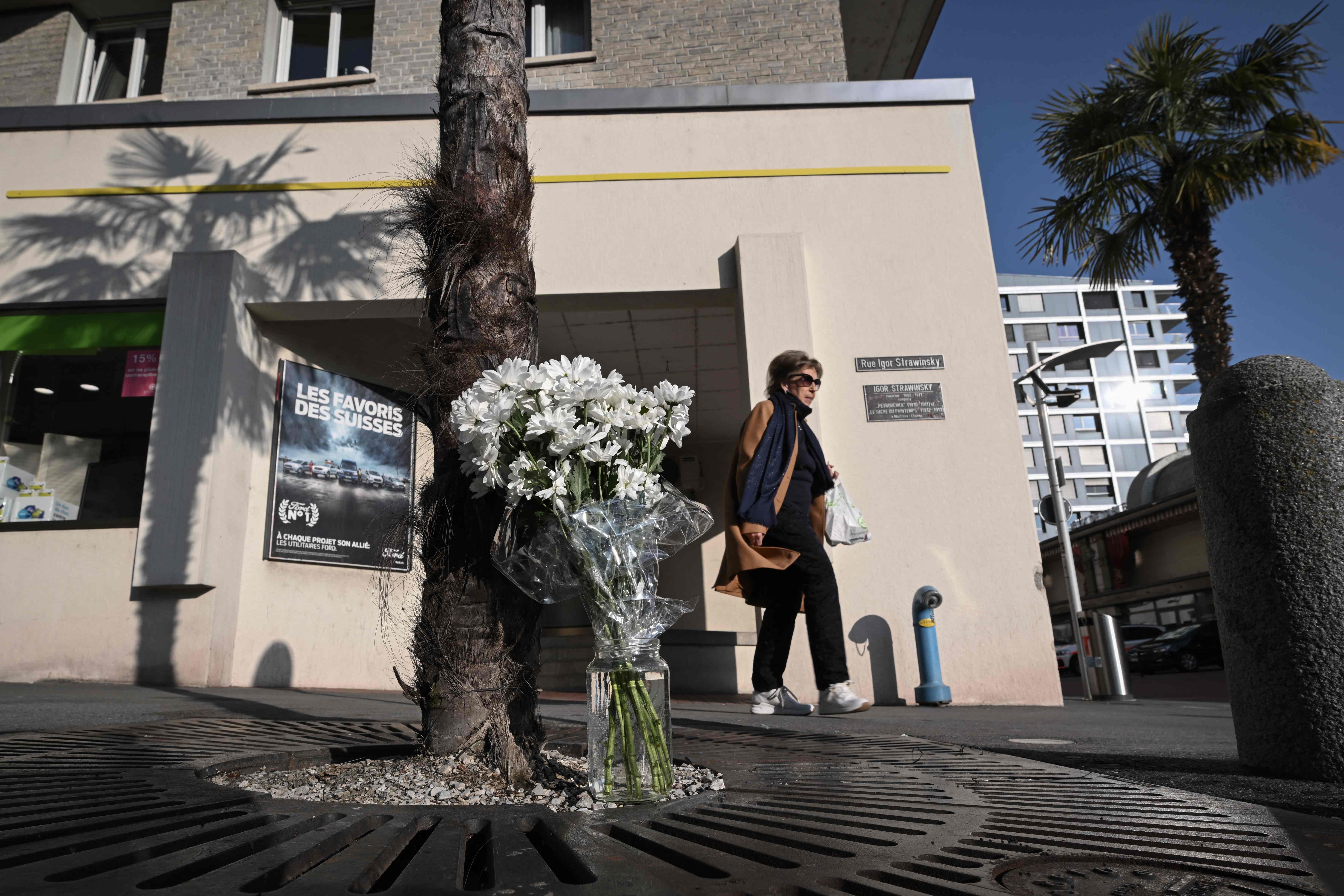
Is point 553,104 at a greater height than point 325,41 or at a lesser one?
lesser

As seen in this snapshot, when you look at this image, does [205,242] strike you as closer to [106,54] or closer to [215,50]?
[215,50]

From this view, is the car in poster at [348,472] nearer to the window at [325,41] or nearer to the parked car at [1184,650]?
the window at [325,41]

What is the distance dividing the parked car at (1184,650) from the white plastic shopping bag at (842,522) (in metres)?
22.8

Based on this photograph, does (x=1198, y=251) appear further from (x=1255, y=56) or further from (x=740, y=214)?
(x=740, y=214)

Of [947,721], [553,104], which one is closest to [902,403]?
[947,721]

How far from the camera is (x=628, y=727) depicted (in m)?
2.06

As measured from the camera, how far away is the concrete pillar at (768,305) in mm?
7723

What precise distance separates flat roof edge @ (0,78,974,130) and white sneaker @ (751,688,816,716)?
5.99 meters

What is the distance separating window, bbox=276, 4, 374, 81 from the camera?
10.9 metres

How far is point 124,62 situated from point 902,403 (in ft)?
36.5

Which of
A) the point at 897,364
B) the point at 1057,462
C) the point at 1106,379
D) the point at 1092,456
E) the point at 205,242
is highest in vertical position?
the point at 1106,379

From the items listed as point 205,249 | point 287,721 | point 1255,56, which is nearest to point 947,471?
point 287,721

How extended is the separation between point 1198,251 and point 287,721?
14286 millimetres

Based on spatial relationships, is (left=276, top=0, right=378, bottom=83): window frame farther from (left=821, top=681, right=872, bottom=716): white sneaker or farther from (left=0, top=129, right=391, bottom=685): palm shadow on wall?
(left=821, top=681, right=872, bottom=716): white sneaker
